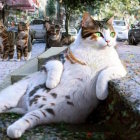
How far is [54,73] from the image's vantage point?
4.08 m

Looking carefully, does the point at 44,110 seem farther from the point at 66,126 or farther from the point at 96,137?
the point at 96,137

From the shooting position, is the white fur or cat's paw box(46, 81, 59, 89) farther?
cat's paw box(46, 81, 59, 89)

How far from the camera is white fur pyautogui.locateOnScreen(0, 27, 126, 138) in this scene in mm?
3859

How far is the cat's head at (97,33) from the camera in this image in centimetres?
406

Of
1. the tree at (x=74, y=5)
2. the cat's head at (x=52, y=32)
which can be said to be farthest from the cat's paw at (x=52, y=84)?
the tree at (x=74, y=5)

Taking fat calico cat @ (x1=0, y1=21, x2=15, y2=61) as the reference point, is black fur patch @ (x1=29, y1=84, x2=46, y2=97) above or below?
above

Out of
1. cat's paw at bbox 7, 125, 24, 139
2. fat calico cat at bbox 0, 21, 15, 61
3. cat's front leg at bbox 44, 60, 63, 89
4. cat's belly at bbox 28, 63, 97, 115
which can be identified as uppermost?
cat's front leg at bbox 44, 60, 63, 89

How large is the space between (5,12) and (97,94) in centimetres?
2245

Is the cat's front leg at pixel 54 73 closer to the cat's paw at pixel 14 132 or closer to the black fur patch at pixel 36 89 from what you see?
the black fur patch at pixel 36 89

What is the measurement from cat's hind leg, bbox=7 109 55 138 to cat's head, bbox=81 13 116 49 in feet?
2.81

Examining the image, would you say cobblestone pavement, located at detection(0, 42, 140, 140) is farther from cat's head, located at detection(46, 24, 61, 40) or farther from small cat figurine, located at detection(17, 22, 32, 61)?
cat's head, located at detection(46, 24, 61, 40)

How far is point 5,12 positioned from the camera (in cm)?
2553

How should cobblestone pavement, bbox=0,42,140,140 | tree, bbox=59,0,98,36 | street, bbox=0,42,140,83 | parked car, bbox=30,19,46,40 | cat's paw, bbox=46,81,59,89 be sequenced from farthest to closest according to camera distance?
parked car, bbox=30,19,46,40
tree, bbox=59,0,98,36
street, bbox=0,42,140,83
cat's paw, bbox=46,81,59,89
cobblestone pavement, bbox=0,42,140,140

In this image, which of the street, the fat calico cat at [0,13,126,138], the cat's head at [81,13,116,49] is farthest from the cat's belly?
the street
